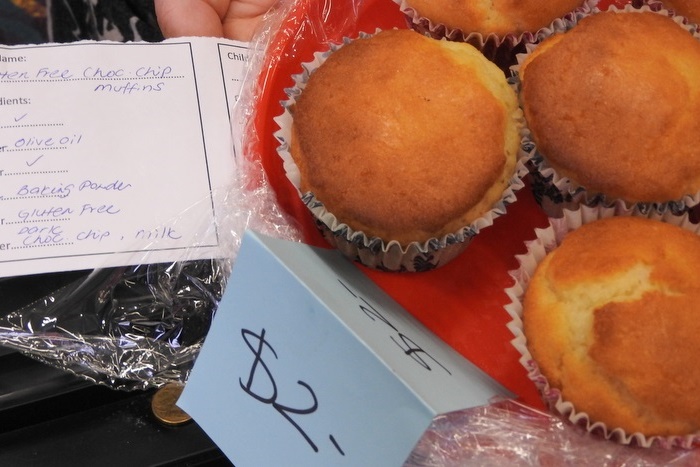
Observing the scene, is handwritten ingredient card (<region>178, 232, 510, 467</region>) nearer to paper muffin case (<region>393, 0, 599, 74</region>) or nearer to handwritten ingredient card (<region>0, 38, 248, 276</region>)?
handwritten ingredient card (<region>0, 38, 248, 276</region>)

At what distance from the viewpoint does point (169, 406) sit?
1.39 metres

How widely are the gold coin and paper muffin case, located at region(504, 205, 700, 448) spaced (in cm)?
71

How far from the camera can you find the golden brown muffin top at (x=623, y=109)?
4.03 feet

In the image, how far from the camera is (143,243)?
1.35 meters

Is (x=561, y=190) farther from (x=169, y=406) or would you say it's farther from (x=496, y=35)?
(x=169, y=406)

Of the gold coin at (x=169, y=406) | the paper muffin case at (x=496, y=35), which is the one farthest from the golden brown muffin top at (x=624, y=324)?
the gold coin at (x=169, y=406)

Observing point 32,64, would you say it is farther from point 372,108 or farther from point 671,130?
point 671,130

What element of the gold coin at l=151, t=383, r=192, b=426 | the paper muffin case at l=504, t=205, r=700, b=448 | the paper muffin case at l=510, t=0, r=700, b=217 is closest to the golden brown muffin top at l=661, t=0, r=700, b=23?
the paper muffin case at l=510, t=0, r=700, b=217

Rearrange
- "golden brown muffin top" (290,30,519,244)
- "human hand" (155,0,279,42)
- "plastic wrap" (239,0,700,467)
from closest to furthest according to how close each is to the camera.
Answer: "plastic wrap" (239,0,700,467) < "golden brown muffin top" (290,30,519,244) < "human hand" (155,0,279,42)

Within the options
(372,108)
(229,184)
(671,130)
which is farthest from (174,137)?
(671,130)

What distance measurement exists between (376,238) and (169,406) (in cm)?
60

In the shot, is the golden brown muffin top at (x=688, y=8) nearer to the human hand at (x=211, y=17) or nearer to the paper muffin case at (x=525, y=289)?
the paper muffin case at (x=525, y=289)

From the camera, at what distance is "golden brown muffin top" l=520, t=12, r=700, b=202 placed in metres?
1.23

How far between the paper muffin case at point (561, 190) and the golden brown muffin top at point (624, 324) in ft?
0.34
